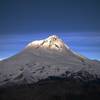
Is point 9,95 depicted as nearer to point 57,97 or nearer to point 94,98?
A: point 57,97

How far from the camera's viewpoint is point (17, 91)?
19238 centimetres

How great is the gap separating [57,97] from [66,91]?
12.7 m

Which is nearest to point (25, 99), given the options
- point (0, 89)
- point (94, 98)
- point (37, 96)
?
point (37, 96)

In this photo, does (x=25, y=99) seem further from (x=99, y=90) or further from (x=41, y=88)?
(x=99, y=90)

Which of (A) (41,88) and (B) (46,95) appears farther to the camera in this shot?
(A) (41,88)

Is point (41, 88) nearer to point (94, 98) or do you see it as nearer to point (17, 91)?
point (17, 91)

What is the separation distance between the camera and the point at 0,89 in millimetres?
195500

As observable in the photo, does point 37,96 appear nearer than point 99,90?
Yes

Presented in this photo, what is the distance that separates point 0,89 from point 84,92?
135 ft

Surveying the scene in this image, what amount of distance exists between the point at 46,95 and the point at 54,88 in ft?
49.5

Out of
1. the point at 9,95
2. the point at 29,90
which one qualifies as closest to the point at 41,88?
the point at 29,90

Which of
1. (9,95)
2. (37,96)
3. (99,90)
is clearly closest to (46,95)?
(37,96)

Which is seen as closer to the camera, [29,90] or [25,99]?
[25,99]

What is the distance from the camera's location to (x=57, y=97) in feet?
594
